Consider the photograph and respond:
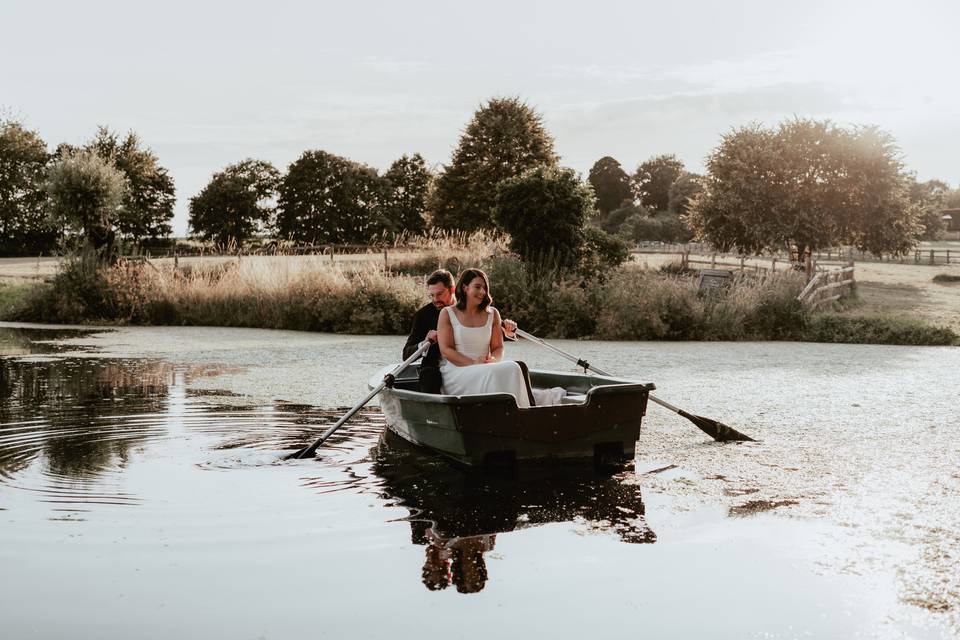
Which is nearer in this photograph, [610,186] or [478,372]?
[478,372]

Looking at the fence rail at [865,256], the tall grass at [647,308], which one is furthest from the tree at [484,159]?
the tall grass at [647,308]

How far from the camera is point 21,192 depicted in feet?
187

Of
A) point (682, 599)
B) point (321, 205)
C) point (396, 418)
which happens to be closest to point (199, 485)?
point (396, 418)

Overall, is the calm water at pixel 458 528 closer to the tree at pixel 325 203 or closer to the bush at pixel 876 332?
the bush at pixel 876 332

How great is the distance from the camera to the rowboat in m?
7.03

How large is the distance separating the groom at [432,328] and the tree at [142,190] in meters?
46.1

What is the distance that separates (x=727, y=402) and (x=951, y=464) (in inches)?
130

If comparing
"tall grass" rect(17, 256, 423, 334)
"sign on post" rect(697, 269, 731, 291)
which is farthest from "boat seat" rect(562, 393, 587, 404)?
"sign on post" rect(697, 269, 731, 291)

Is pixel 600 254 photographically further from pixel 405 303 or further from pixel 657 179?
pixel 657 179

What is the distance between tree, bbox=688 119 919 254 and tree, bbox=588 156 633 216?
46710 millimetres

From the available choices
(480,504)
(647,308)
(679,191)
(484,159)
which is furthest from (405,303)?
(679,191)

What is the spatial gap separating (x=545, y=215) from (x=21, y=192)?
4539 cm

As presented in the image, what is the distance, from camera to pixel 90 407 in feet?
33.3

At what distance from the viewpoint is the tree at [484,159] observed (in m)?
49.0
